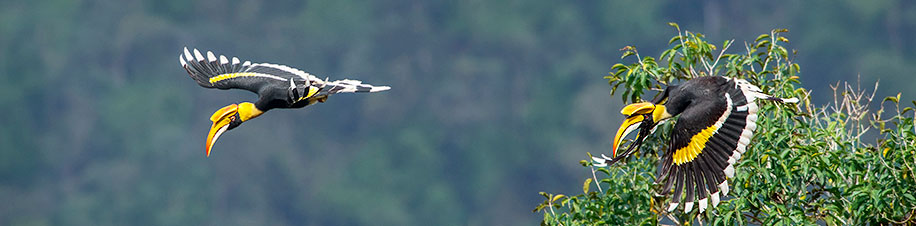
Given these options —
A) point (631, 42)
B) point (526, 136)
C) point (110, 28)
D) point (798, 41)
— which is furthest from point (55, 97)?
point (798, 41)

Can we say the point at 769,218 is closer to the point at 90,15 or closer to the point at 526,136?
the point at 526,136

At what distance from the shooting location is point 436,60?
33562 millimetres

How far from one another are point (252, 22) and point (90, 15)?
464 centimetres

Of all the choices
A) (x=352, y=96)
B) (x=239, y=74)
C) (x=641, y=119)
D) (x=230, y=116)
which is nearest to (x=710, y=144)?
(x=641, y=119)

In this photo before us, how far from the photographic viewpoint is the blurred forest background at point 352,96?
31.5 meters

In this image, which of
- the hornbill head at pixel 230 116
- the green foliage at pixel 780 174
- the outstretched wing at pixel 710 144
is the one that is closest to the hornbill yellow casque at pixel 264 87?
the hornbill head at pixel 230 116

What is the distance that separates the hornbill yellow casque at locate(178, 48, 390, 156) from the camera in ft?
24.8

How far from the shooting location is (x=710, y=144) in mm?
7676

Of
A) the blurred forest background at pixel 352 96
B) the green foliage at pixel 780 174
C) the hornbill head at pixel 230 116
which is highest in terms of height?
the blurred forest background at pixel 352 96

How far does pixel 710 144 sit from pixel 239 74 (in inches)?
115

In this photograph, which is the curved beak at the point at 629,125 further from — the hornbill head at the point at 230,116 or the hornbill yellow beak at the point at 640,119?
the hornbill head at the point at 230,116

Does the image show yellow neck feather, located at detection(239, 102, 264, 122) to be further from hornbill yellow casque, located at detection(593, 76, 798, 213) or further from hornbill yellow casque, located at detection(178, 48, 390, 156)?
hornbill yellow casque, located at detection(593, 76, 798, 213)

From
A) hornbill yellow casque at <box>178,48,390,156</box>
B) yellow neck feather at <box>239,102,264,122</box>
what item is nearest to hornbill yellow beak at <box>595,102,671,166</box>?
hornbill yellow casque at <box>178,48,390,156</box>

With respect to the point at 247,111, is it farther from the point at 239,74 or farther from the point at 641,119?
the point at 641,119
